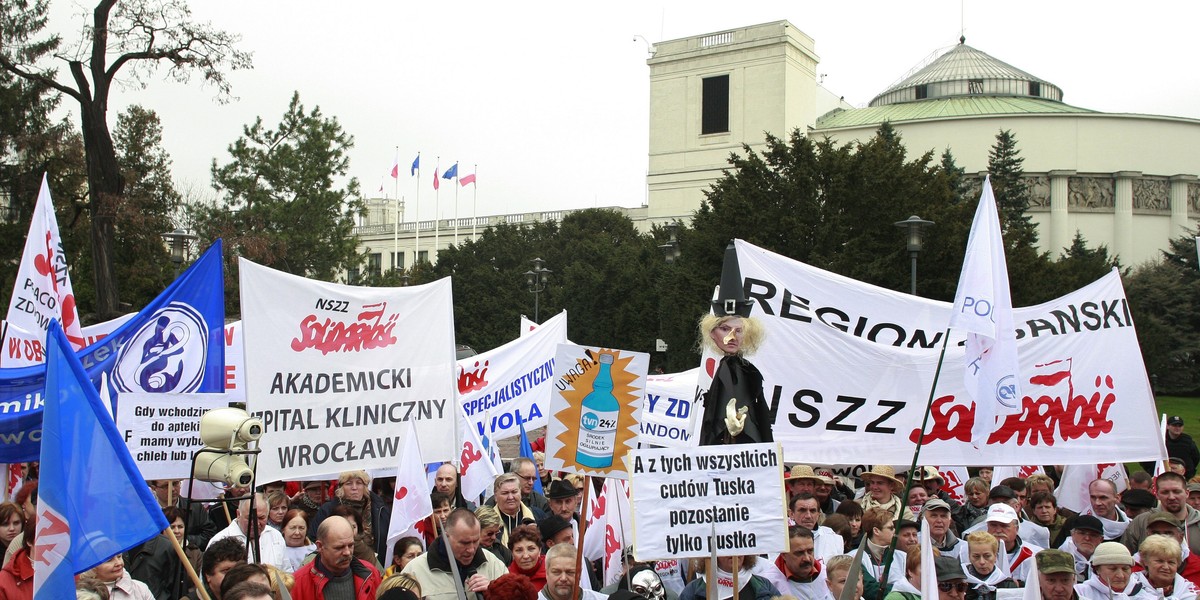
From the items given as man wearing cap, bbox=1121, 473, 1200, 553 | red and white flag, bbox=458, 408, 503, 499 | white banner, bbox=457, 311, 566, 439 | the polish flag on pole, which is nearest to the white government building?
white banner, bbox=457, 311, 566, 439

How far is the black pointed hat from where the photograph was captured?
21.7 ft

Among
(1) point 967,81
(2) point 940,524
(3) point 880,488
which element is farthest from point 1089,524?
(1) point 967,81

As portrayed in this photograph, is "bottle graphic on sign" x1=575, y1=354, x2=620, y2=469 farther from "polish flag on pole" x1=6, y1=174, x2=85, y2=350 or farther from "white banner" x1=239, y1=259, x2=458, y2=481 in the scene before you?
"polish flag on pole" x1=6, y1=174, x2=85, y2=350

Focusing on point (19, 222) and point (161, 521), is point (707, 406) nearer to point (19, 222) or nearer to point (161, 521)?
point (161, 521)

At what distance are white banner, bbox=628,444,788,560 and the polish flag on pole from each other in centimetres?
704

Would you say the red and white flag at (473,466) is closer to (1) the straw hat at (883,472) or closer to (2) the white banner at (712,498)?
(1) the straw hat at (883,472)

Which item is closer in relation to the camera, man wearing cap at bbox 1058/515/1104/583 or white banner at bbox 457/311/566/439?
man wearing cap at bbox 1058/515/1104/583

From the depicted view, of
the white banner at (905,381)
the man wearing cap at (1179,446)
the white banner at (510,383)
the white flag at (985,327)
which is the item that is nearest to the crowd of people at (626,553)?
the white banner at (905,381)

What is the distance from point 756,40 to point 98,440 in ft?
249

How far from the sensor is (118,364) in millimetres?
9547

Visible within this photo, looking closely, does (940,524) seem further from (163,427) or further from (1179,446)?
(1179,446)

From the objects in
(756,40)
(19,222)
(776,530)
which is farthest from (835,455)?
(756,40)

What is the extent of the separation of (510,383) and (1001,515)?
5.58 meters

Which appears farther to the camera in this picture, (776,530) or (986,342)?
(986,342)
